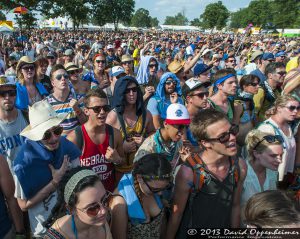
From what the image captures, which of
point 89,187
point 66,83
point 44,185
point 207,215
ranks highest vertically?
point 66,83

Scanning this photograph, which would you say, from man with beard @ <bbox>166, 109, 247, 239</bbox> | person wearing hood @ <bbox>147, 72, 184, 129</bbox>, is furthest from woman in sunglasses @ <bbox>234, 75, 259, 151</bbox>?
man with beard @ <bbox>166, 109, 247, 239</bbox>

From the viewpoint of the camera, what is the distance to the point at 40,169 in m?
2.51

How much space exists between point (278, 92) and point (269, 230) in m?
4.84

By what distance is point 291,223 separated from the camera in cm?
160

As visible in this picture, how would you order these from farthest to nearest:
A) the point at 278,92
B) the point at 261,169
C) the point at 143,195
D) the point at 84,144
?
the point at 278,92 → the point at 84,144 → the point at 261,169 → the point at 143,195

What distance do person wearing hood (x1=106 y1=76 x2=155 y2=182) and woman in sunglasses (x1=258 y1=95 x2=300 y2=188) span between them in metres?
1.54

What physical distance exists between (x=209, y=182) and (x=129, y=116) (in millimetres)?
1758

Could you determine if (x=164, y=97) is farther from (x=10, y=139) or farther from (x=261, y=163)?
(x=10, y=139)

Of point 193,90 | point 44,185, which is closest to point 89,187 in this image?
point 44,185

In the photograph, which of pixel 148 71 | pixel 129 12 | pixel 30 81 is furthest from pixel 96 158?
pixel 129 12

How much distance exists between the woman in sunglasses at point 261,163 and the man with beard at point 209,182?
214 mm

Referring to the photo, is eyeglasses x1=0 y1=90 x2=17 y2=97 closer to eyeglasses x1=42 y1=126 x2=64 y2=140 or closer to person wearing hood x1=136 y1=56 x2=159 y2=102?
eyeglasses x1=42 y1=126 x2=64 y2=140

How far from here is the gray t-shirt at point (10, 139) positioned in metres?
3.36

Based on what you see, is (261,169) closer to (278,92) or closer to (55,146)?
(55,146)
